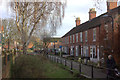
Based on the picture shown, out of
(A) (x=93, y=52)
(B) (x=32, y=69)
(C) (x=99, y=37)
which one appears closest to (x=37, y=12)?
(C) (x=99, y=37)

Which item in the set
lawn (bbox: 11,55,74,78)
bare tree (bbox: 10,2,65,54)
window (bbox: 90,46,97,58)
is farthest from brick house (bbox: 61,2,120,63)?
lawn (bbox: 11,55,74,78)

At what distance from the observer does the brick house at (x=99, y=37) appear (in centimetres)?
1121

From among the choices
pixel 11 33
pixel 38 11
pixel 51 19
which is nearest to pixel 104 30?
pixel 51 19

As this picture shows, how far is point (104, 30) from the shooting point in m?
12.1

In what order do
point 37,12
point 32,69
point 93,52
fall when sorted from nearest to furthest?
point 32,69 < point 37,12 < point 93,52

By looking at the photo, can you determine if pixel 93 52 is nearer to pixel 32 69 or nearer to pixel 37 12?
pixel 37 12

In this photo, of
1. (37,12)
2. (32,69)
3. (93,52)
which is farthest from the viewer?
(93,52)

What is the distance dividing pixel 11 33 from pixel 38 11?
931 inches

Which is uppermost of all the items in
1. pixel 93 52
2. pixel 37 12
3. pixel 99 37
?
pixel 37 12

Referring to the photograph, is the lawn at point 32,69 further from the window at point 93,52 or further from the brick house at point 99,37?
the window at point 93,52

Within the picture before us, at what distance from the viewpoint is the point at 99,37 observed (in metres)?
12.6

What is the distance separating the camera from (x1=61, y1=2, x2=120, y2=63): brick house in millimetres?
11215

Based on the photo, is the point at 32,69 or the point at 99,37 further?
the point at 99,37

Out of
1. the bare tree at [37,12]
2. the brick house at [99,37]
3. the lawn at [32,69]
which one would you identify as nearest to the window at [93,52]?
the brick house at [99,37]
